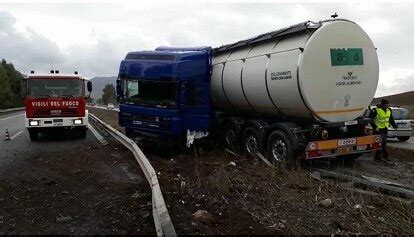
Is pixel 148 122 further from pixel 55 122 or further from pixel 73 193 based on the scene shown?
pixel 73 193

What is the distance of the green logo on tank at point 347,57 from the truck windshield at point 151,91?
4242 millimetres

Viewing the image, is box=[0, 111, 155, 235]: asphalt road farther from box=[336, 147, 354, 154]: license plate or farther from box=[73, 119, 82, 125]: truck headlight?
box=[336, 147, 354, 154]: license plate

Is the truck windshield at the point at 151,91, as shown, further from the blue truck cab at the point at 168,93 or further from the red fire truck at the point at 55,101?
the red fire truck at the point at 55,101

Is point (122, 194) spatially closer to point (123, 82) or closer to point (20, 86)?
point (123, 82)

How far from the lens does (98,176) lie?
8.91 meters

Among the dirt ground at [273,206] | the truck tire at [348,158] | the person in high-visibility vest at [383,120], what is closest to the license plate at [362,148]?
the truck tire at [348,158]

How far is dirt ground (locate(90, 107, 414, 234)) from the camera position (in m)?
5.37

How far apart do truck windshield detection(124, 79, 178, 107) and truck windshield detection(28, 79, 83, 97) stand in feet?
11.7

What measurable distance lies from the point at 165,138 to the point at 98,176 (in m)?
3.63

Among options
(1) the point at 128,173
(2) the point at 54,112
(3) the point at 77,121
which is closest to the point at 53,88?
(2) the point at 54,112

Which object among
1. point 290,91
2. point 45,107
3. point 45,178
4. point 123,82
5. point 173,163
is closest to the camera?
point 45,178

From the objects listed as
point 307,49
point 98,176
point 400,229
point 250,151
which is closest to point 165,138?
point 250,151

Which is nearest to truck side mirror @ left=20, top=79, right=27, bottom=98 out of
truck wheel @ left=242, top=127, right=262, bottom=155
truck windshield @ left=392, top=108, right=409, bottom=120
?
truck wheel @ left=242, top=127, right=262, bottom=155

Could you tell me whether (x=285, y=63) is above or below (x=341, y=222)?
above
